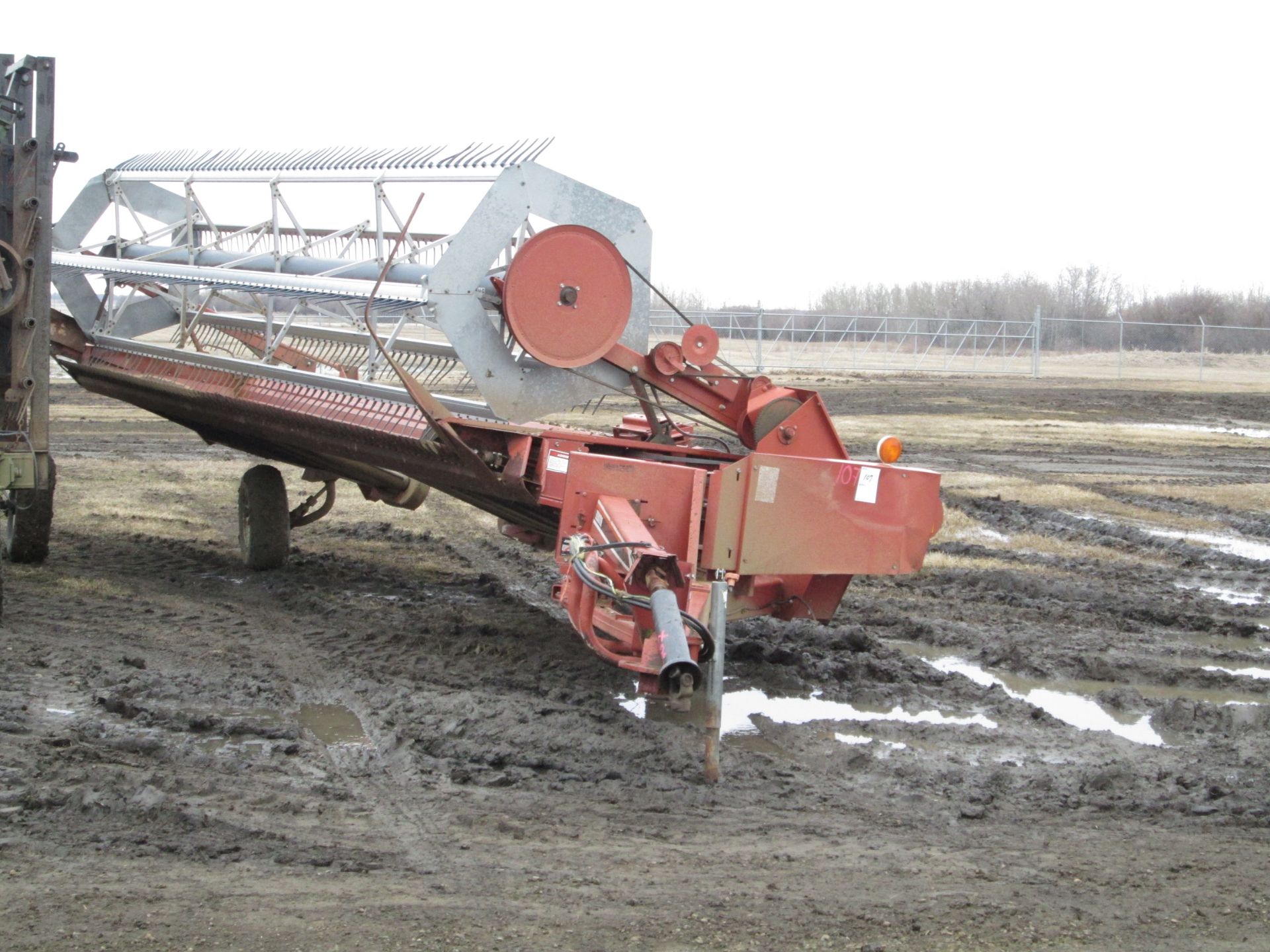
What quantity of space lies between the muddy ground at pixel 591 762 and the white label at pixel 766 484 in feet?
3.50

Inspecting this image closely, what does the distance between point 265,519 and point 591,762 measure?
460 cm

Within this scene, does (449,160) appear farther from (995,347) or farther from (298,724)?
(995,347)

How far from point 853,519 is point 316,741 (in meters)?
2.56

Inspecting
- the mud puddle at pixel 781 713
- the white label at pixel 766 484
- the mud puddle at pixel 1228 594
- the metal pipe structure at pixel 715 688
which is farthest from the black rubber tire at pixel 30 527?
the mud puddle at pixel 1228 594

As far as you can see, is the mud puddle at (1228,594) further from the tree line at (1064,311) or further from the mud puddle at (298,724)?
the tree line at (1064,311)

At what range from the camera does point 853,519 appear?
591 centimetres

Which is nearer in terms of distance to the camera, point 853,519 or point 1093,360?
point 853,519

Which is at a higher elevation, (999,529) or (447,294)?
(447,294)

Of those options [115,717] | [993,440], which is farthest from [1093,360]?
[115,717]

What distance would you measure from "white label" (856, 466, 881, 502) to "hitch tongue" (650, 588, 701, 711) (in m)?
1.51

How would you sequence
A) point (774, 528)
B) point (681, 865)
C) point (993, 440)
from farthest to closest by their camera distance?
point (993, 440) < point (774, 528) < point (681, 865)

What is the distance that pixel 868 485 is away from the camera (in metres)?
5.88

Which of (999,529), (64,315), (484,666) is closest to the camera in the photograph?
(484,666)

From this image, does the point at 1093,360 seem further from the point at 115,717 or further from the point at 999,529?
the point at 115,717
